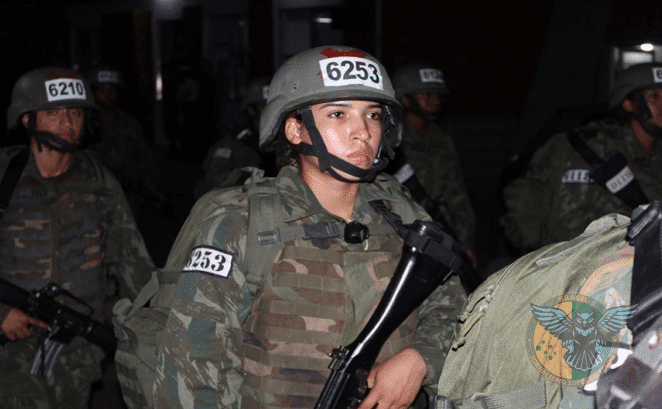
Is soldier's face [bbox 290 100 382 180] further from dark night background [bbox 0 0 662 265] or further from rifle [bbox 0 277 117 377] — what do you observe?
dark night background [bbox 0 0 662 265]

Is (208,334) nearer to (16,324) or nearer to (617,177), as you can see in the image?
(16,324)

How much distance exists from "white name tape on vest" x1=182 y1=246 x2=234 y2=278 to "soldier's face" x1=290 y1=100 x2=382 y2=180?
0.44 metres

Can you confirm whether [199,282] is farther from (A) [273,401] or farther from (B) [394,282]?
(B) [394,282]

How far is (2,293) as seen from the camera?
12.1 feet

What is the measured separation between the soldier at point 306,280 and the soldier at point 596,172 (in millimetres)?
2398

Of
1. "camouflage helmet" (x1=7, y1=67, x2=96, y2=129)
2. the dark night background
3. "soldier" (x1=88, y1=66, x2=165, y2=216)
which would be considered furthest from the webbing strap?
the dark night background

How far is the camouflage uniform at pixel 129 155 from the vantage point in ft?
24.5

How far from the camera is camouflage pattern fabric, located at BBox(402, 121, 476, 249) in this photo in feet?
19.2

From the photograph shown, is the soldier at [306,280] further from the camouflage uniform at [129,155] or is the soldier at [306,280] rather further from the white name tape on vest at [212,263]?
the camouflage uniform at [129,155]

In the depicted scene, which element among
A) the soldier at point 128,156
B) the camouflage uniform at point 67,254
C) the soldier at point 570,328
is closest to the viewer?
the soldier at point 570,328

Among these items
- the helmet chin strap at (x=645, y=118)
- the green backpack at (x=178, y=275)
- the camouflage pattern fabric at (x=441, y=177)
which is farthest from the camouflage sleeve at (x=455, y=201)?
the green backpack at (x=178, y=275)

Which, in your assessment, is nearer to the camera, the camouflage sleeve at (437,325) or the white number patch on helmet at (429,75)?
the camouflage sleeve at (437,325)

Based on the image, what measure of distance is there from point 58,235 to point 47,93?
2.36 ft

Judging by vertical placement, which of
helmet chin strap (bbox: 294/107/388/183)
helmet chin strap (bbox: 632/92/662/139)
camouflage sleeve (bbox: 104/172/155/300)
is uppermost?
helmet chin strap (bbox: 294/107/388/183)
